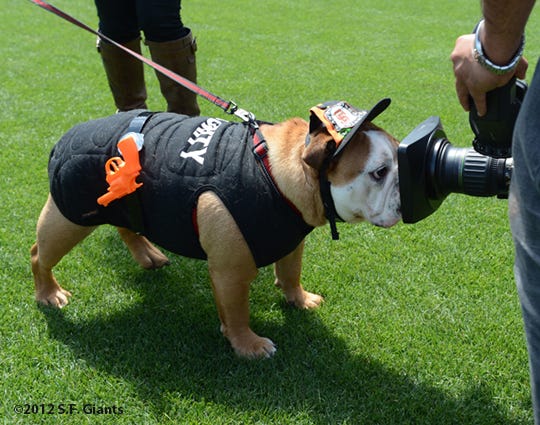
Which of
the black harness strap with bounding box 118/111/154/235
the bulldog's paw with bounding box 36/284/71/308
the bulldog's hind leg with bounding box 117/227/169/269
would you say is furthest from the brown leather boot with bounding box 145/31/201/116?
the bulldog's paw with bounding box 36/284/71/308

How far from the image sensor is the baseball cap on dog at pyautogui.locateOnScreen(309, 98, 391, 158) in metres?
2.09

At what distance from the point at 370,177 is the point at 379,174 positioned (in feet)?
0.11

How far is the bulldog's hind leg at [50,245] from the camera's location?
2639 mm

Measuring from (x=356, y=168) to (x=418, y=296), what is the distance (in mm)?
1001

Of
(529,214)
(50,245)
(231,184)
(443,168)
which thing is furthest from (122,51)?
(529,214)

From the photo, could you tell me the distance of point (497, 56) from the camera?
143cm

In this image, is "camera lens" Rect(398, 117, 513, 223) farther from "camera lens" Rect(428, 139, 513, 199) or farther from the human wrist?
the human wrist

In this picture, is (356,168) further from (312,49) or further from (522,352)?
(312,49)

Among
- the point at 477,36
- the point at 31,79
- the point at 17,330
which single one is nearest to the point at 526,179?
the point at 477,36

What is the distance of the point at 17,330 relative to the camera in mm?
2693

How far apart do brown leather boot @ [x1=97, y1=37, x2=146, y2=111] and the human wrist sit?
2410 mm

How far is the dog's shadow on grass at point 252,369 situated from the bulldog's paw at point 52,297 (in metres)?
0.06

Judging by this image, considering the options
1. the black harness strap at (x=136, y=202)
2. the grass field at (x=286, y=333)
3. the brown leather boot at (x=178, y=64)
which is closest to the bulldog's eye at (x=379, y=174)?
the grass field at (x=286, y=333)

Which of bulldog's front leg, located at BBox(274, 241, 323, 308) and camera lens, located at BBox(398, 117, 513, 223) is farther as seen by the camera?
bulldog's front leg, located at BBox(274, 241, 323, 308)
